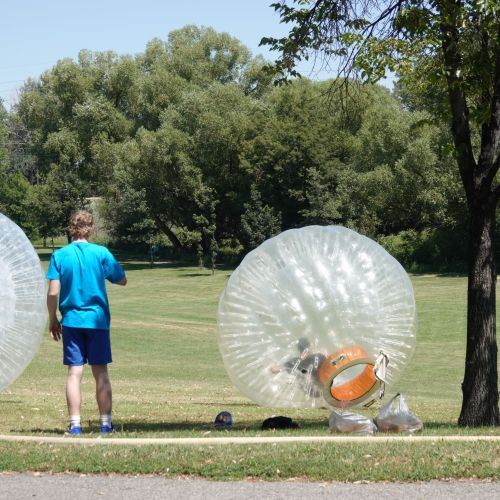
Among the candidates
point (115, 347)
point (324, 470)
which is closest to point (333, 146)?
point (115, 347)

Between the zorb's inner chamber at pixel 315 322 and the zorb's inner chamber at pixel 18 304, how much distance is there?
1.85m

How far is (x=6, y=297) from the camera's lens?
9.41 m

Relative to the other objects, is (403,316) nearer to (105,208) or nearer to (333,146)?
(333,146)

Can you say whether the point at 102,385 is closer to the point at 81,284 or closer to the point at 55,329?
the point at 55,329

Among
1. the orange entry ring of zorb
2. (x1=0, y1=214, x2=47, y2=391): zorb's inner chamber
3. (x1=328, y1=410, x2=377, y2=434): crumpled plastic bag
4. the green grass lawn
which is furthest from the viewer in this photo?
(x1=0, y1=214, x2=47, y2=391): zorb's inner chamber

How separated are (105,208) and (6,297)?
66717 millimetres

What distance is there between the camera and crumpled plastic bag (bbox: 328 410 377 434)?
8289 mm

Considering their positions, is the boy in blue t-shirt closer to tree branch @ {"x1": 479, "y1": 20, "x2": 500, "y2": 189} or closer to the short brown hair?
the short brown hair

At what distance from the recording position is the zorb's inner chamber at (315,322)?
8930 mm

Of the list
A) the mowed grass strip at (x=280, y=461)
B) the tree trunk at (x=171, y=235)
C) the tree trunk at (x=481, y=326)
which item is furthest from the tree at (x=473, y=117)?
the tree trunk at (x=171, y=235)

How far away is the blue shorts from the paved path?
76.9 inches

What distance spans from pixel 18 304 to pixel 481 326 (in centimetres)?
457

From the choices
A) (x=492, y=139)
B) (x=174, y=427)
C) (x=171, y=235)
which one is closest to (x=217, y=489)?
(x=174, y=427)

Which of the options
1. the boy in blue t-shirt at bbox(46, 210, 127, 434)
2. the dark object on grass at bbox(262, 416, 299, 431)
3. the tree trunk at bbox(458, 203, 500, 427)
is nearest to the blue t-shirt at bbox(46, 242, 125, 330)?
the boy in blue t-shirt at bbox(46, 210, 127, 434)
